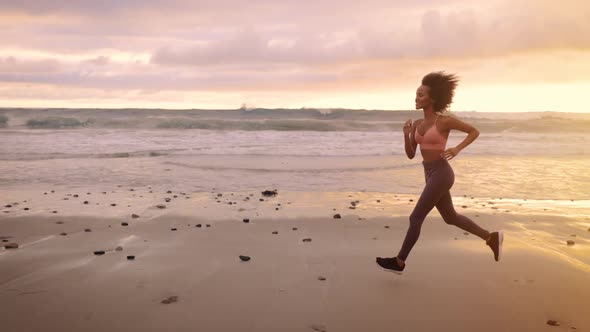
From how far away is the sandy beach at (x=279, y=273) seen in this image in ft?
14.2

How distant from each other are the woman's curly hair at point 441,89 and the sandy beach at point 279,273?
1.86m

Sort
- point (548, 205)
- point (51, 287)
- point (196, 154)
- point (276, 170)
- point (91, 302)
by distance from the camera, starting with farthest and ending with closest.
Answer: point (196, 154)
point (276, 170)
point (548, 205)
point (51, 287)
point (91, 302)

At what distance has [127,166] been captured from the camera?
1712 centimetres

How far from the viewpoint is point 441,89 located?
529cm

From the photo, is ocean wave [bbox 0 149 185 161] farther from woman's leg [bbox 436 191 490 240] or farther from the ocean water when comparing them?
woman's leg [bbox 436 191 490 240]

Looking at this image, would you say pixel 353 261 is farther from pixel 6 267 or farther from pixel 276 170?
pixel 276 170

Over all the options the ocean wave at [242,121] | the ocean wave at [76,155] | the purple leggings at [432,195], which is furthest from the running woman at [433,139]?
the ocean wave at [242,121]

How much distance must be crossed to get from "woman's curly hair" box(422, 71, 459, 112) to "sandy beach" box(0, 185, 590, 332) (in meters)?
1.86

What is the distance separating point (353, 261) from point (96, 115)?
62.3 m

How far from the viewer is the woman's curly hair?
529 centimetres

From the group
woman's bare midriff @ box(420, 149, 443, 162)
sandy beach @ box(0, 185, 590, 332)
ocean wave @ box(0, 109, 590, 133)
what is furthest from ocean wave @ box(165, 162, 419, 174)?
ocean wave @ box(0, 109, 590, 133)

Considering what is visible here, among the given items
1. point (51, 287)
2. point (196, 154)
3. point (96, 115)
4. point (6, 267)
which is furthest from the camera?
point (96, 115)

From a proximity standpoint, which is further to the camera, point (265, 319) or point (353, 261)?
point (353, 261)

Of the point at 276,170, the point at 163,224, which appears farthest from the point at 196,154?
the point at 163,224
